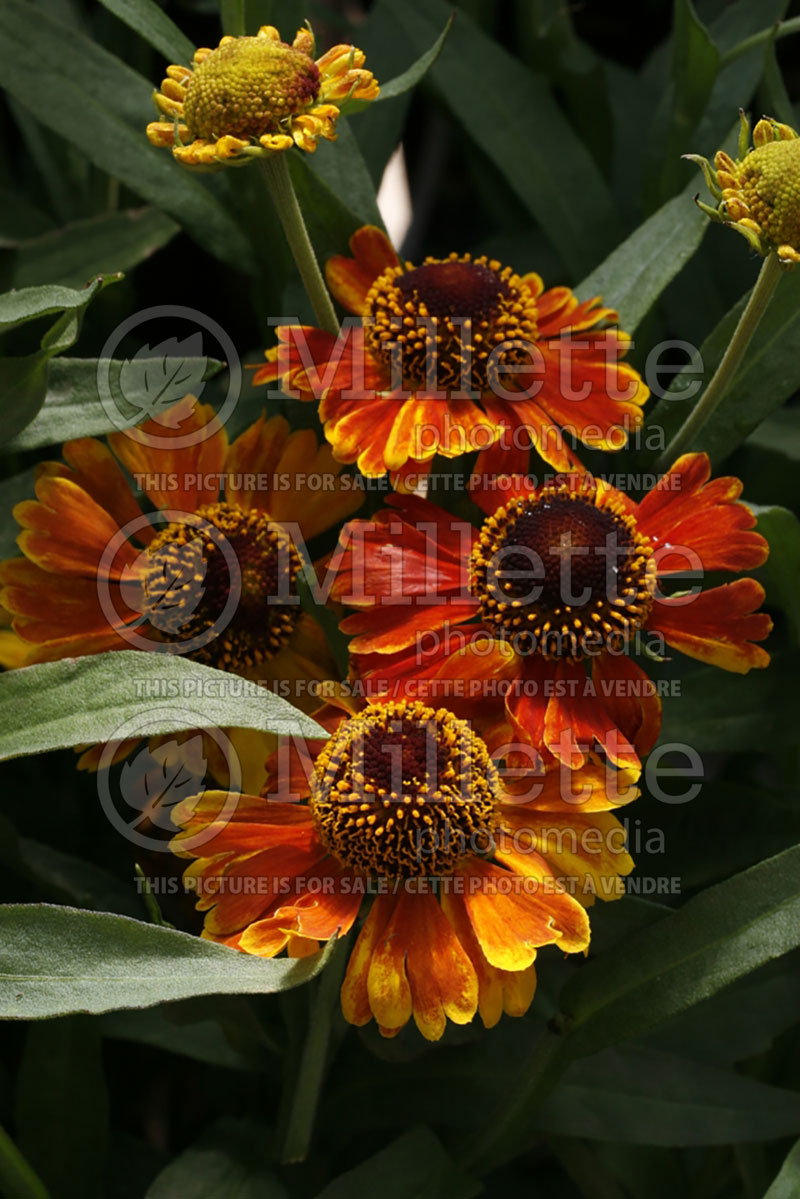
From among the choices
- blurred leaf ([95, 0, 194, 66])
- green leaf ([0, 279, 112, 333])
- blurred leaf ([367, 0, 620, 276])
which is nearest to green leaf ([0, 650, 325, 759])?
green leaf ([0, 279, 112, 333])

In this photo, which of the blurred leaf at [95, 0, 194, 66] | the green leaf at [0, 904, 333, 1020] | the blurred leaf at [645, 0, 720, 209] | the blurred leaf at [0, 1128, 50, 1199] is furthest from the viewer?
the blurred leaf at [645, 0, 720, 209]

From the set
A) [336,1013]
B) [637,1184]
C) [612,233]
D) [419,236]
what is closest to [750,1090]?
[637,1184]

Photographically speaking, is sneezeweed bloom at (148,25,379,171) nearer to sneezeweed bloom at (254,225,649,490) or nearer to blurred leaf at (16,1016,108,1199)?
sneezeweed bloom at (254,225,649,490)

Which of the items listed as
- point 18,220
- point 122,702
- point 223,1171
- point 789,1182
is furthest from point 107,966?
point 18,220

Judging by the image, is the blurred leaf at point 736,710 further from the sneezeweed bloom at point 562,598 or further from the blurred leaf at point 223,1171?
the blurred leaf at point 223,1171

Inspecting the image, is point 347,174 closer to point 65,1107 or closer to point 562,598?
point 562,598

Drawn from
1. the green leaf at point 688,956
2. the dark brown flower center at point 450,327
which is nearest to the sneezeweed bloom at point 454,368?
the dark brown flower center at point 450,327

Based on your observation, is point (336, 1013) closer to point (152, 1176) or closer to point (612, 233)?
point (152, 1176)
